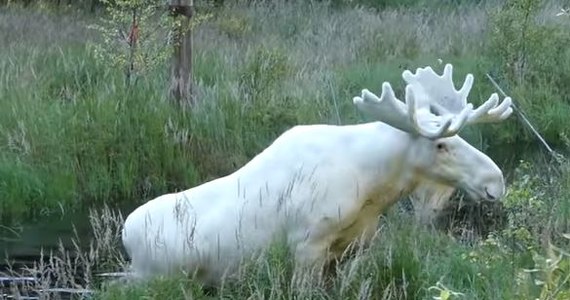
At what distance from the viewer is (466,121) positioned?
20.3ft

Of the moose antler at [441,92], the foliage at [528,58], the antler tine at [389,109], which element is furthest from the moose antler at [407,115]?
the foliage at [528,58]

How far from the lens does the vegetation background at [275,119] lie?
6.12 meters

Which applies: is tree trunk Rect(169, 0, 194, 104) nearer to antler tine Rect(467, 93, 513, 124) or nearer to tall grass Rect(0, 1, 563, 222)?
tall grass Rect(0, 1, 563, 222)

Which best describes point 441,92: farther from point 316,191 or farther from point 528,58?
point 528,58

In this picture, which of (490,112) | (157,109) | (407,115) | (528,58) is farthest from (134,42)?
(407,115)

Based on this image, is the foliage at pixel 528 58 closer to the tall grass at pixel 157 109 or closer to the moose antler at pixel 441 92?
the tall grass at pixel 157 109

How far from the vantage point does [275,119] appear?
11.8 m

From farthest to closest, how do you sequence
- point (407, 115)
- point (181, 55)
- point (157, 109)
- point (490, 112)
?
point (181, 55) < point (157, 109) < point (490, 112) < point (407, 115)

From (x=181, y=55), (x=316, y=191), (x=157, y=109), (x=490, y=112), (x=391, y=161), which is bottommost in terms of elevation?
(x=157, y=109)

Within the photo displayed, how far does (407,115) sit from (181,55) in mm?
6452

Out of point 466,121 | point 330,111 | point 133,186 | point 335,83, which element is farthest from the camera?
point 335,83

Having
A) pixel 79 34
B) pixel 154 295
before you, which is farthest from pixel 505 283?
pixel 79 34

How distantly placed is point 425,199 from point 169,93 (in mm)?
5974

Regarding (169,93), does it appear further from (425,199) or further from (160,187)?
(425,199)
